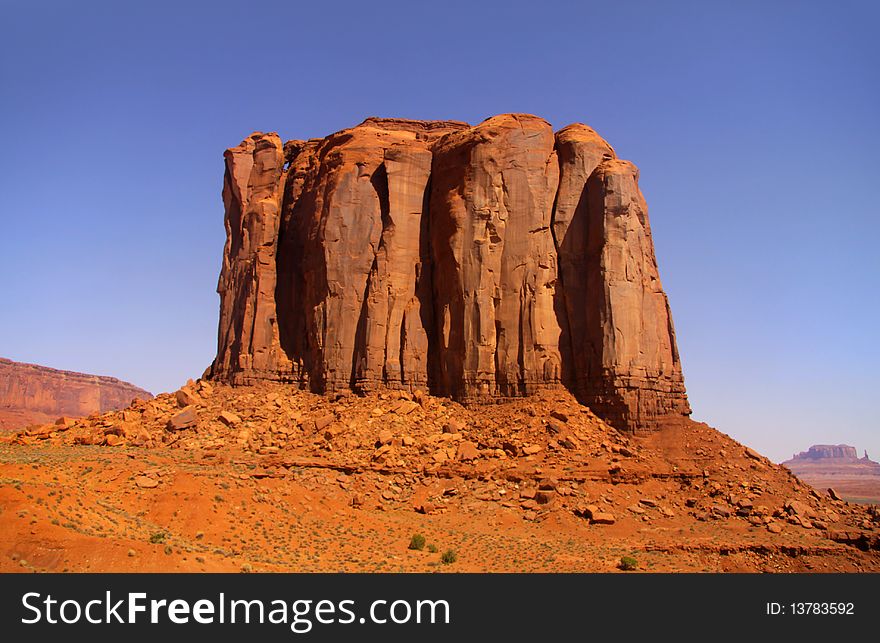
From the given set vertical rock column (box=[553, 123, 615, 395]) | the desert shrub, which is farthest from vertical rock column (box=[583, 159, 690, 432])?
the desert shrub

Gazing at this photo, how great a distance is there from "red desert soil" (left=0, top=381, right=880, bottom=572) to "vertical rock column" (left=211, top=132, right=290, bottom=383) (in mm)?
2411

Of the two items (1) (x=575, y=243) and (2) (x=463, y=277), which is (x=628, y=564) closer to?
(2) (x=463, y=277)

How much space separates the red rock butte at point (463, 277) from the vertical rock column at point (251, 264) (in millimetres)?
139

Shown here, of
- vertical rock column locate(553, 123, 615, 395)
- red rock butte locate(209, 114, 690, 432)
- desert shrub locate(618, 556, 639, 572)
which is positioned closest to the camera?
desert shrub locate(618, 556, 639, 572)

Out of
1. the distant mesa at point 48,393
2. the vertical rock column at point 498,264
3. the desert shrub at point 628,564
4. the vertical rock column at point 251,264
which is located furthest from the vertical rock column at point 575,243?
the distant mesa at point 48,393

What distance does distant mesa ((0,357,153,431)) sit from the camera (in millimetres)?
147000

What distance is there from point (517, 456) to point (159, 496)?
60.0ft

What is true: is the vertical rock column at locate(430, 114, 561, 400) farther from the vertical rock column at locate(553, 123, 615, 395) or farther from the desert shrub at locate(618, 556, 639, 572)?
the desert shrub at locate(618, 556, 639, 572)

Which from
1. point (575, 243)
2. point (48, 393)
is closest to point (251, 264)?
point (575, 243)

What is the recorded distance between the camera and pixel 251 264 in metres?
55.5

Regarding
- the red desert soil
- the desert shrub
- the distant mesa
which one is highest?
the distant mesa

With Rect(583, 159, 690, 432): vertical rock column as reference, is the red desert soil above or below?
below

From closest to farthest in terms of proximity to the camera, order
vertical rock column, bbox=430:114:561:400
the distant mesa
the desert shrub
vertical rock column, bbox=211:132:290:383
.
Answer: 1. the desert shrub
2. vertical rock column, bbox=430:114:561:400
3. vertical rock column, bbox=211:132:290:383
4. the distant mesa
